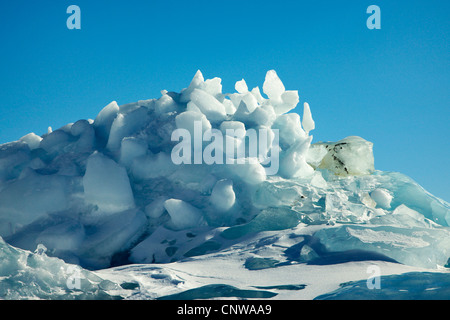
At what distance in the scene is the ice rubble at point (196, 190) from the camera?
6840mm

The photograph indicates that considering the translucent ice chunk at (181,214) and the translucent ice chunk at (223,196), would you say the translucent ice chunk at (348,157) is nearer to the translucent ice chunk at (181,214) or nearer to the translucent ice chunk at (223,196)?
the translucent ice chunk at (223,196)

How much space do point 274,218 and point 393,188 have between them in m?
3.81

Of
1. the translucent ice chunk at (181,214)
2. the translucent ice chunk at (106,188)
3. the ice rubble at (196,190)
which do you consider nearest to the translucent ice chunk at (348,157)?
the ice rubble at (196,190)

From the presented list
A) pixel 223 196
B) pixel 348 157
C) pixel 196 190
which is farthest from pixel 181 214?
pixel 348 157

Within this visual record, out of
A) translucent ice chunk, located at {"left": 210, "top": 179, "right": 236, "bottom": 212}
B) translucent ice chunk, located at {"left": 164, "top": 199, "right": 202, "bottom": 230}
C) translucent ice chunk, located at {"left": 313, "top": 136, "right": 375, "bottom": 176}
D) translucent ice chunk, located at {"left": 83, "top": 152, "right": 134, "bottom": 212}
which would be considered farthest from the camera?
translucent ice chunk, located at {"left": 313, "top": 136, "right": 375, "bottom": 176}

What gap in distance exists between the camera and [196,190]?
8258 mm

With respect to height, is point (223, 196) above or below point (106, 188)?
below

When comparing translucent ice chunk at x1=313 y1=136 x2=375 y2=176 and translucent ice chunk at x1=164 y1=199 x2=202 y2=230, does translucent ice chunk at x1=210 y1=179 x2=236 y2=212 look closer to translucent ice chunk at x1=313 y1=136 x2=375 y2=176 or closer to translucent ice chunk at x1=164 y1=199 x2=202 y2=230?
translucent ice chunk at x1=164 y1=199 x2=202 y2=230

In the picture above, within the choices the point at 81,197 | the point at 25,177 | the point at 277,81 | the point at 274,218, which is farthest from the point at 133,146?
the point at 277,81

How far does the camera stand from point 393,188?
9703 millimetres

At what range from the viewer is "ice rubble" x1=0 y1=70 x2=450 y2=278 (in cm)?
684

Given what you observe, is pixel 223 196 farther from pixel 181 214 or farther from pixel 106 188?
pixel 106 188

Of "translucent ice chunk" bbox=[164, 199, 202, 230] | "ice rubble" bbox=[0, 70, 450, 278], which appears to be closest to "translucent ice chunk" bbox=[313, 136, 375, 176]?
"ice rubble" bbox=[0, 70, 450, 278]
